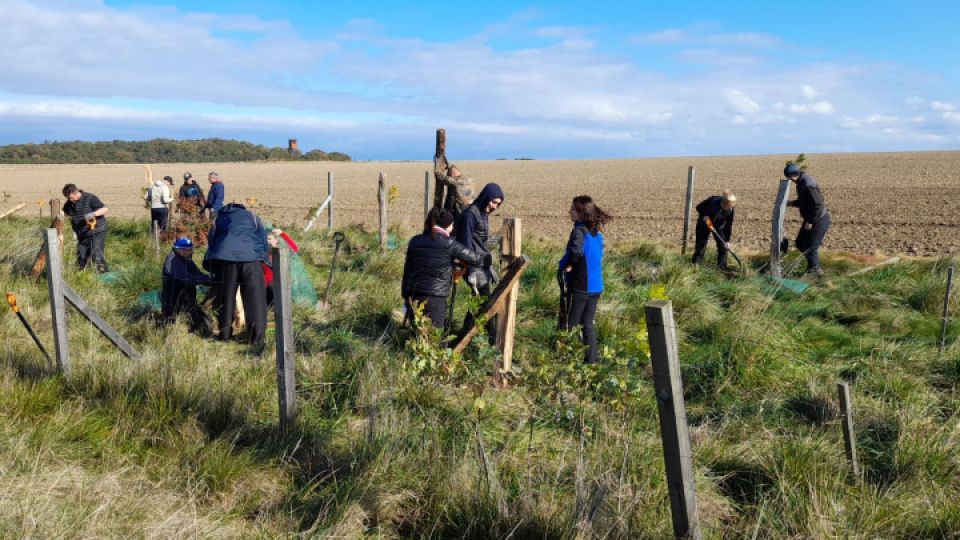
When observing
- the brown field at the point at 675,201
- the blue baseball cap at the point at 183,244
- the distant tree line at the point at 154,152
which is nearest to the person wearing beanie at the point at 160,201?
the brown field at the point at 675,201

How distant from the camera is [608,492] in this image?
336 centimetres

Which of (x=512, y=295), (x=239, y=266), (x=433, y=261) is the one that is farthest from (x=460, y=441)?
(x=239, y=266)

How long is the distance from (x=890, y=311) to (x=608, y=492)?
6232 mm

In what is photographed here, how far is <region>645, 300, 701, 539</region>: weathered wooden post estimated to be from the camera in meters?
2.72

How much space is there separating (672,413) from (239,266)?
16.5ft

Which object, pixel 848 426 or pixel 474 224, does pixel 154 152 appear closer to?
pixel 474 224

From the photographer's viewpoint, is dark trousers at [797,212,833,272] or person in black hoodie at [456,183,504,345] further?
→ dark trousers at [797,212,833,272]

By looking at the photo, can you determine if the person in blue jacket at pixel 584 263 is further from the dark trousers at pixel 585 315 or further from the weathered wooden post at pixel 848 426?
the weathered wooden post at pixel 848 426

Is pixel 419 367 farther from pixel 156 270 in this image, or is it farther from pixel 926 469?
pixel 156 270

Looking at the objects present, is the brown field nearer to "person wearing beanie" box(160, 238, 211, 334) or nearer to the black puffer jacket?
"person wearing beanie" box(160, 238, 211, 334)

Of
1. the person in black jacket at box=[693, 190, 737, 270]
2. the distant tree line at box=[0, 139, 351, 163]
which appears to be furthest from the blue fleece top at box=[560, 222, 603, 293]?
the distant tree line at box=[0, 139, 351, 163]

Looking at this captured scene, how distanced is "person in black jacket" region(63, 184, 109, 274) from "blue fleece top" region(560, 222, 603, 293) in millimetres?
7292

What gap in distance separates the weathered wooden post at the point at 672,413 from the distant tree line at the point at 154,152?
105829mm

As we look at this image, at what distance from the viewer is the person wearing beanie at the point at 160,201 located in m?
14.6
